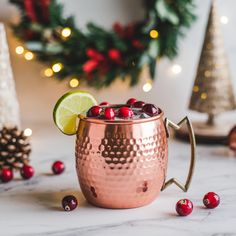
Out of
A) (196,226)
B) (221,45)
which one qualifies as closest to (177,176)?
(196,226)

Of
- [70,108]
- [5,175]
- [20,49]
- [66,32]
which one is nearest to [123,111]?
[70,108]

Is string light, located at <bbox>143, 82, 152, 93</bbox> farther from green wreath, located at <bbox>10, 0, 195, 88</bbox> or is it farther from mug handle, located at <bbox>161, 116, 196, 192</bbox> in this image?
mug handle, located at <bbox>161, 116, 196, 192</bbox>

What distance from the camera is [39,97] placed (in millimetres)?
1563

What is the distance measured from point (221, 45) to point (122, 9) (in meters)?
0.31

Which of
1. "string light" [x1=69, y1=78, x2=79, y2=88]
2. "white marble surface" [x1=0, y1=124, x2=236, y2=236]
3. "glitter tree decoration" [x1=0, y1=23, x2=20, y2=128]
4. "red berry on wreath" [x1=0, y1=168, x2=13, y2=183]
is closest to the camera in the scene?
"white marble surface" [x1=0, y1=124, x2=236, y2=236]

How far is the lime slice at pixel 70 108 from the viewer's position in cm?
92

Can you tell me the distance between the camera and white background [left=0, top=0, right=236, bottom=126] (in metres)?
1.46

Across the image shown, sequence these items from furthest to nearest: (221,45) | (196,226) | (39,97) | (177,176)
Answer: (39,97) < (221,45) < (177,176) < (196,226)

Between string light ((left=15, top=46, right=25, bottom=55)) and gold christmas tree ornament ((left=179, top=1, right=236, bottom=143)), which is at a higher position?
string light ((left=15, top=46, right=25, bottom=55))

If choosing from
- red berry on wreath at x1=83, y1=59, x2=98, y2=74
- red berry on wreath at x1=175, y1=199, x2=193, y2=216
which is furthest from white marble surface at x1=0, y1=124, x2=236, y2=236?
red berry on wreath at x1=83, y1=59, x2=98, y2=74

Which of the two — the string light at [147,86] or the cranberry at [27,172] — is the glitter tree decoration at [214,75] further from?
the cranberry at [27,172]

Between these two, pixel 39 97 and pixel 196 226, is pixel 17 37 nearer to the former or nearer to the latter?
pixel 39 97

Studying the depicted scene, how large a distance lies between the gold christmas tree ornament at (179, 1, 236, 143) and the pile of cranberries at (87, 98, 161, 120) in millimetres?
431

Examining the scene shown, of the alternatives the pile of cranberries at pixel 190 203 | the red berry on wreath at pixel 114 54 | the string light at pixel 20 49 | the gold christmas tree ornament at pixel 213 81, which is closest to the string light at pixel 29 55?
the string light at pixel 20 49
